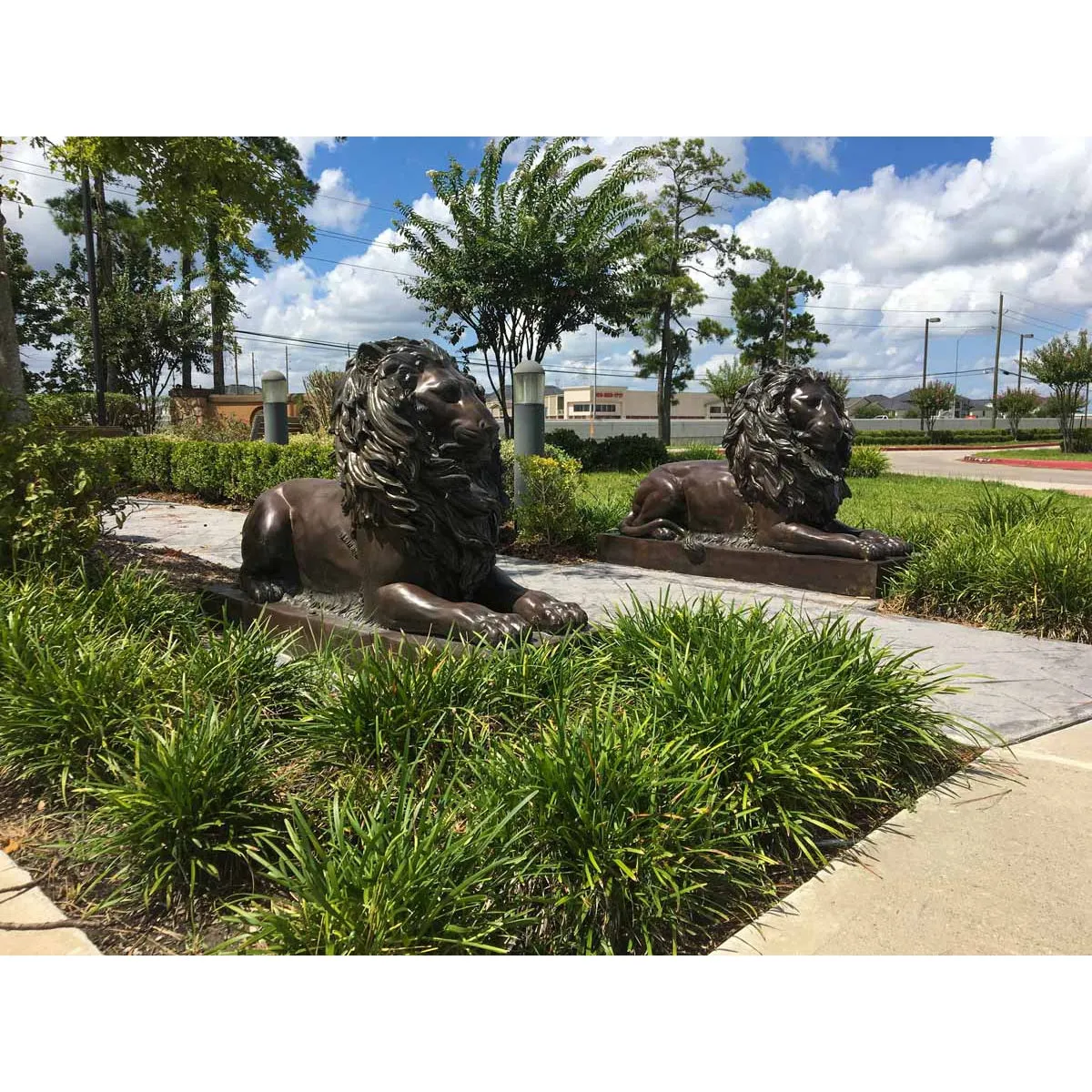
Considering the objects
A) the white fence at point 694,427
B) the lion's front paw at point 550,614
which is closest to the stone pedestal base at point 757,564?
the lion's front paw at point 550,614

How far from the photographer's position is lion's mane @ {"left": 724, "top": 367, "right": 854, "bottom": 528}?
258 inches

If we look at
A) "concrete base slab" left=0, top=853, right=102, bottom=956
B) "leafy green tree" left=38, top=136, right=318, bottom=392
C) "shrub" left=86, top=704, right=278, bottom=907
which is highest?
"leafy green tree" left=38, top=136, right=318, bottom=392

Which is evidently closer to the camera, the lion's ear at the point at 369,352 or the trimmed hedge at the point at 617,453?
the lion's ear at the point at 369,352

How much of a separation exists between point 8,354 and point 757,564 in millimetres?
6635

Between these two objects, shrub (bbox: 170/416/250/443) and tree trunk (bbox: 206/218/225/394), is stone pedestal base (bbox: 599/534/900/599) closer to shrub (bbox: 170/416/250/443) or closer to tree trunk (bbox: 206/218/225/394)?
shrub (bbox: 170/416/250/443)

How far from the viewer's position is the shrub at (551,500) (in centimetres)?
880

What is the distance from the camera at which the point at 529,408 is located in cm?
955

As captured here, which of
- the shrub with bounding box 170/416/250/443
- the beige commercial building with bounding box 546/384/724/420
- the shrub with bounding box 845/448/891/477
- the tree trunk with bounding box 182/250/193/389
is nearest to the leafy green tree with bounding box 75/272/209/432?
the tree trunk with bounding box 182/250/193/389

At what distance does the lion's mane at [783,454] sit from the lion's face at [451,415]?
11.8 ft

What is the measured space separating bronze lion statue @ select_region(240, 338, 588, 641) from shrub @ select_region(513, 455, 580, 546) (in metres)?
4.69

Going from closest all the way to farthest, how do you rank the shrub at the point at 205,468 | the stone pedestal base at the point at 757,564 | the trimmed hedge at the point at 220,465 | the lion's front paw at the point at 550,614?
the lion's front paw at the point at 550,614 < the stone pedestal base at the point at 757,564 < the trimmed hedge at the point at 220,465 < the shrub at the point at 205,468

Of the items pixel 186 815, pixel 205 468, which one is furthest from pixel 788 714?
pixel 205 468

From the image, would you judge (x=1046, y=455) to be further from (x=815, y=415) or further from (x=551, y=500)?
(x=815, y=415)

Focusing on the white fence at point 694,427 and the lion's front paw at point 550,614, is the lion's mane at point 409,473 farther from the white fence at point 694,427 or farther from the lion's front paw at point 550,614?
the white fence at point 694,427
